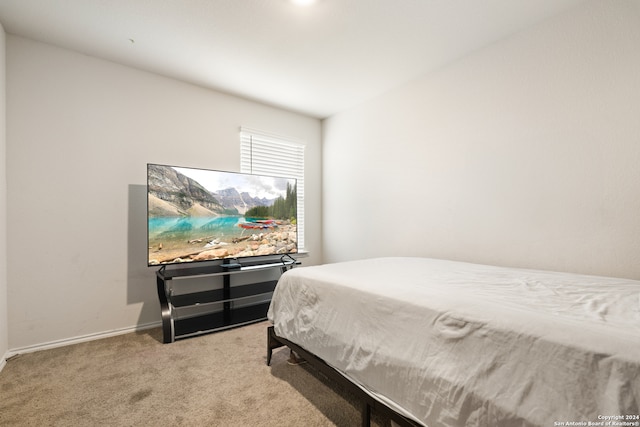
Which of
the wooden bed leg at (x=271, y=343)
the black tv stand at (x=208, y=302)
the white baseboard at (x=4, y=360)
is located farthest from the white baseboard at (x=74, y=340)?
the wooden bed leg at (x=271, y=343)

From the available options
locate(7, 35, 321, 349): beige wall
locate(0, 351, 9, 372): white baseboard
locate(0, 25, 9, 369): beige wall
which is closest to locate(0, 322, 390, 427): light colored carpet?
locate(0, 351, 9, 372): white baseboard

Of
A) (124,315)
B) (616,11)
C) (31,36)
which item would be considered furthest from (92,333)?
(616,11)

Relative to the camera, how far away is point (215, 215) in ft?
9.45

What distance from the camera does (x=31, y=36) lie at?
2.35m

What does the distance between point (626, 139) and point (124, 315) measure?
4.10 meters

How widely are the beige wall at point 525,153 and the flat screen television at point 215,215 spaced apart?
113 centimetres

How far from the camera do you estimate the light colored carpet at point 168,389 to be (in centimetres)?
152

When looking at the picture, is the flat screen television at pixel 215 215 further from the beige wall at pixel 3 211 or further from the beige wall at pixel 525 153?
the beige wall at pixel 525 153

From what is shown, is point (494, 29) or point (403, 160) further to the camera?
point (403, 160)

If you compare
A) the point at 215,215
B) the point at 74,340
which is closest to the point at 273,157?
the point at 215,215

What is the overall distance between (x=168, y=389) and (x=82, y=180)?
196cm

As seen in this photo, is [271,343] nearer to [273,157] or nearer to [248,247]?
[248,247]

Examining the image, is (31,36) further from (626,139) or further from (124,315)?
(626,139)

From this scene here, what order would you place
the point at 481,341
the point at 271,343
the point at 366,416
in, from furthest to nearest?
the point at 271,343
the point at 366,416
the point at 481,341
